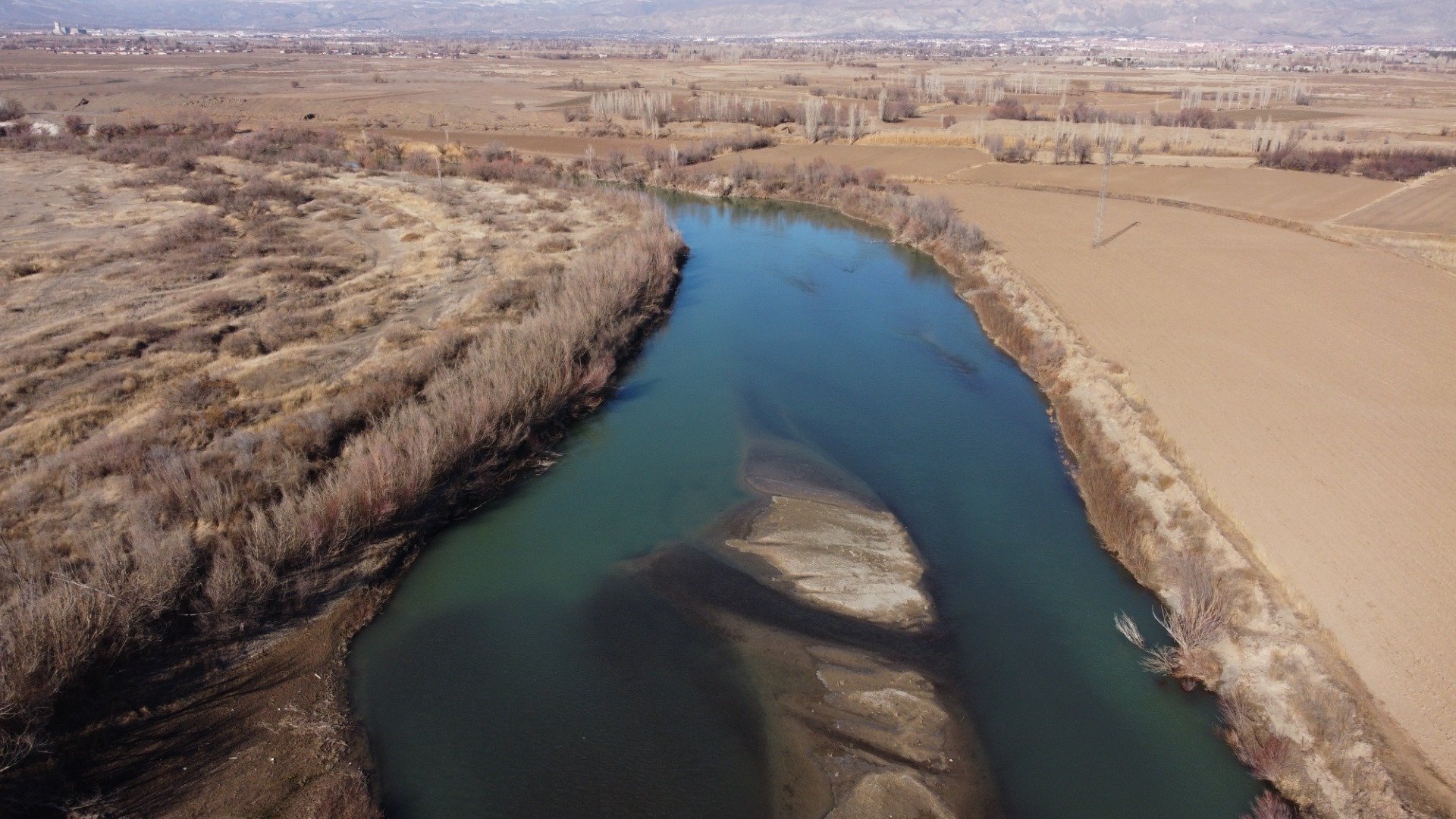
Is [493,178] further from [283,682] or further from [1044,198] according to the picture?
[283,682]

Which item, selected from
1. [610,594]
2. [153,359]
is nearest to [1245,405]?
[610,594]

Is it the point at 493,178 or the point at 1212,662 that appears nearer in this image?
the point at 1212,662

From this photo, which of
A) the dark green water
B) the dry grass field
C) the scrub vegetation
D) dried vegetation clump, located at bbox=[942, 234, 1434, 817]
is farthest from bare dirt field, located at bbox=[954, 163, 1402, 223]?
dried vegetation clump, located at bbox=[942, 234, 1434, 817]

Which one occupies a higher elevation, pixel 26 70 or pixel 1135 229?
pixel 26 70

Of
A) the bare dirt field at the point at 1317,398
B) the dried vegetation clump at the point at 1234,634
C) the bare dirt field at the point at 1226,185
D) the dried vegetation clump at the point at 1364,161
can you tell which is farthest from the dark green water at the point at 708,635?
the dried vegetation clump at the point at 1364,161

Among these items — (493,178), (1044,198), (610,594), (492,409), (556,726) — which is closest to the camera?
(556,726)

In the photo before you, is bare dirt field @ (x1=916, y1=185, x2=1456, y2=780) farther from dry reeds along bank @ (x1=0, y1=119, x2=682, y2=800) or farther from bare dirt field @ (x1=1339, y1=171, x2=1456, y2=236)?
dry reeds along bank @ (x1=0, y1=119, x2=682, y2=800)

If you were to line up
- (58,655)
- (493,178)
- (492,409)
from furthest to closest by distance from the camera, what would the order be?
(493,178)
(492,409)
(58,655)

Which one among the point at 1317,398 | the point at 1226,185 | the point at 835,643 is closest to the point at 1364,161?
the point at 1226,185
